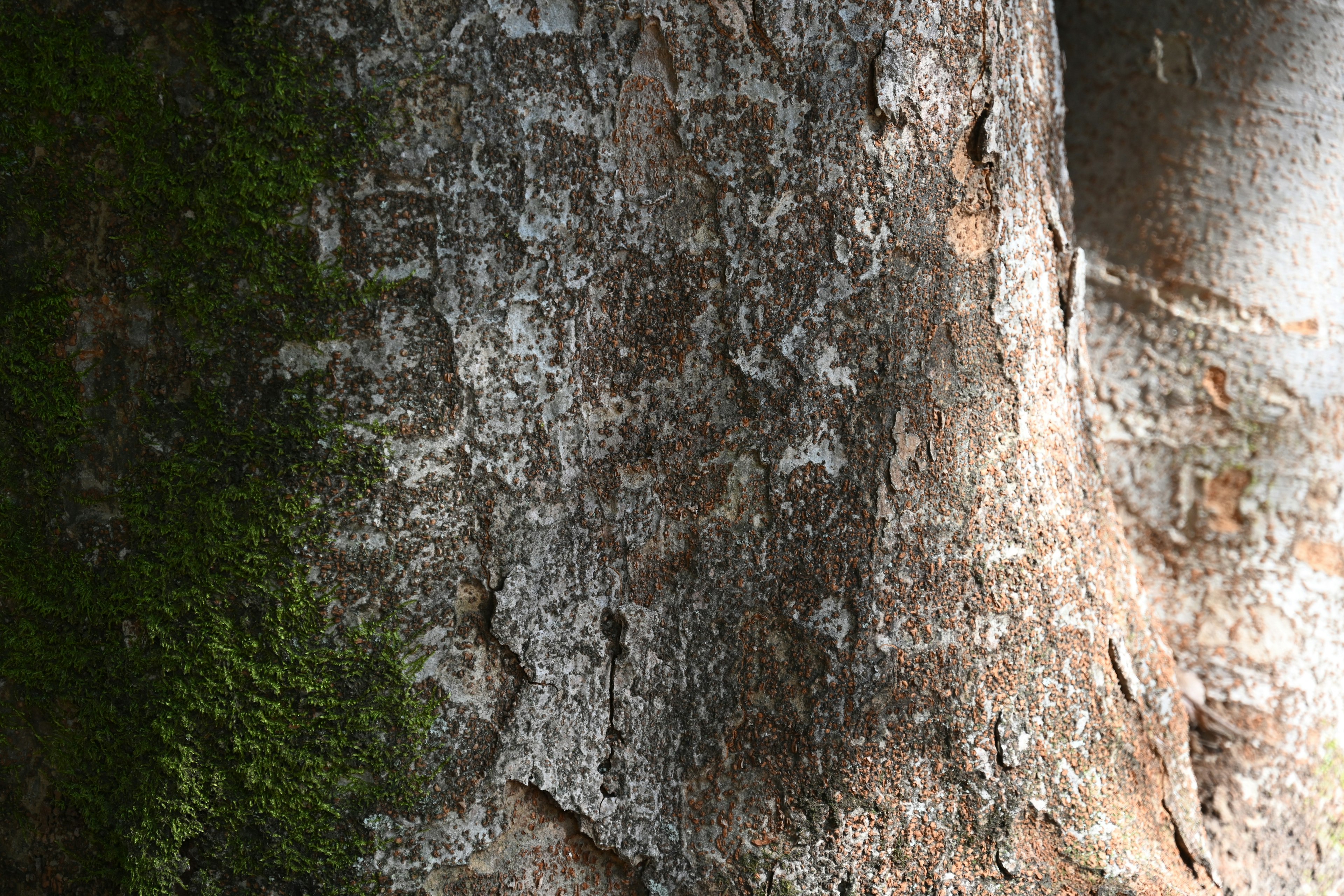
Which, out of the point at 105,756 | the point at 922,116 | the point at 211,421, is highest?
the point at 922,116

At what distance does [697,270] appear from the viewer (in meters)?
1.10

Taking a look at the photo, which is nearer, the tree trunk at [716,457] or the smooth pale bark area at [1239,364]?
the tree trunk at [716,457]

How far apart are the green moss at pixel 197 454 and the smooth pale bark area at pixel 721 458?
7cm

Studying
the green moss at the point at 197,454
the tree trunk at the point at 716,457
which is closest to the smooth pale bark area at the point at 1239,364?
the tree trunk at the point at 716,457

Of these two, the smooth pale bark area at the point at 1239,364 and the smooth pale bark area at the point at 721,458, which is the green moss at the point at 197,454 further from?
the smooth pale bark area at the point at 1239,364

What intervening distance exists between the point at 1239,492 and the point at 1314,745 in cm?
50

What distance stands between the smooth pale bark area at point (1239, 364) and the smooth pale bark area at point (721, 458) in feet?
2.06

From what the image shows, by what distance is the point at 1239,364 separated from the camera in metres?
1.64

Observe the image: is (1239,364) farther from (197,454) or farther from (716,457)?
(197,454)

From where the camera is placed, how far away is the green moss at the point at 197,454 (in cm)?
101

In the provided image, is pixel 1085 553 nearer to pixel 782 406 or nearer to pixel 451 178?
pixel 782 406

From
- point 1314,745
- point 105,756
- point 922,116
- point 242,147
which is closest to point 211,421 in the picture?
point 242,147

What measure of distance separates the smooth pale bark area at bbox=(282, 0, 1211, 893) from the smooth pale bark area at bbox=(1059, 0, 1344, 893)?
0.63 metres

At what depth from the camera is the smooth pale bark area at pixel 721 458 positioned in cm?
106
